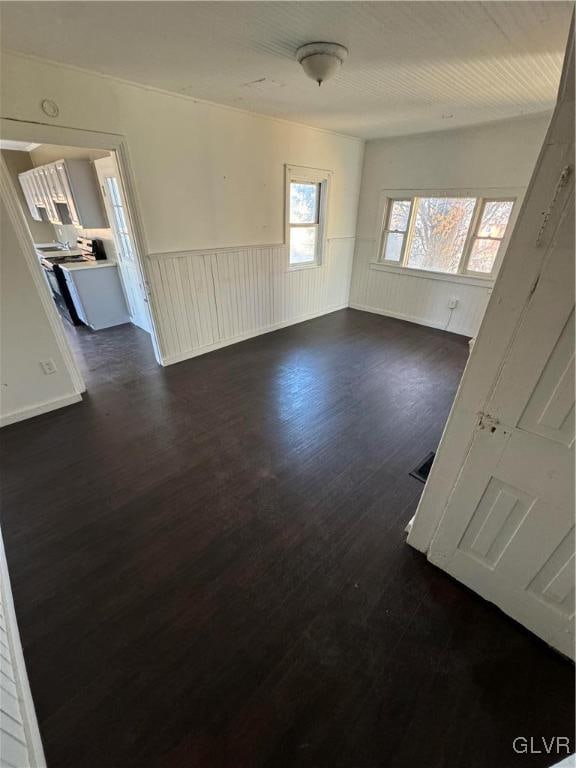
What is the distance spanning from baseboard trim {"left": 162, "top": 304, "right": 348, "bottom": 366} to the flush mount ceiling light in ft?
9.12

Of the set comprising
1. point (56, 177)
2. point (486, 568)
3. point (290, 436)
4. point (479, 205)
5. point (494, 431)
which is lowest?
point (290, 436)

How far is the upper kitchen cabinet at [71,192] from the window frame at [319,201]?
2492 mm

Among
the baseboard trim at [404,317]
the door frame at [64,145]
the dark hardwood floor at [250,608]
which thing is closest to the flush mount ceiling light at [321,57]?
the door frame at [64,145]

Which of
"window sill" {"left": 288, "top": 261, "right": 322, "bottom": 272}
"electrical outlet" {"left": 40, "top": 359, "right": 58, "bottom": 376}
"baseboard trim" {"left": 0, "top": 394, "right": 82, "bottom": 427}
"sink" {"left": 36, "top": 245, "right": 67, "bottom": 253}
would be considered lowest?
"baseboard trim" {"left": 0, "top": 394, "right": 82, "bottom": 427}

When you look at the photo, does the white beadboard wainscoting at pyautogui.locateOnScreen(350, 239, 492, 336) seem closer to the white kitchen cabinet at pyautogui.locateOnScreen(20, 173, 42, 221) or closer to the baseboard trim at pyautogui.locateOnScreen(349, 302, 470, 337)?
the baseboard trim at pyautogui.locateOnScreen(349, 302, 470, 337)

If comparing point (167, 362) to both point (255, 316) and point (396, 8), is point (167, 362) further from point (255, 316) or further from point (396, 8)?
point (396, 8)

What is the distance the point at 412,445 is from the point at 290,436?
98cm

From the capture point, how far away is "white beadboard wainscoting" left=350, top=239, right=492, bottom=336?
435 cm

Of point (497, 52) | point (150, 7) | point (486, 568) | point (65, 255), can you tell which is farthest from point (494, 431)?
point (65, 255)

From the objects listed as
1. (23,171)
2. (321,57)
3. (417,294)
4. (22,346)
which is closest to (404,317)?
(417,294)

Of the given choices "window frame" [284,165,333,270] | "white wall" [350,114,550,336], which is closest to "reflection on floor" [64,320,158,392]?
"window frame" [284,165,333,270]

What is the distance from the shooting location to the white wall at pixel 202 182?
7.65ft

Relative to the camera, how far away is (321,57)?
6.04 ft

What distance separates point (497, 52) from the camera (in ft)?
6.09
